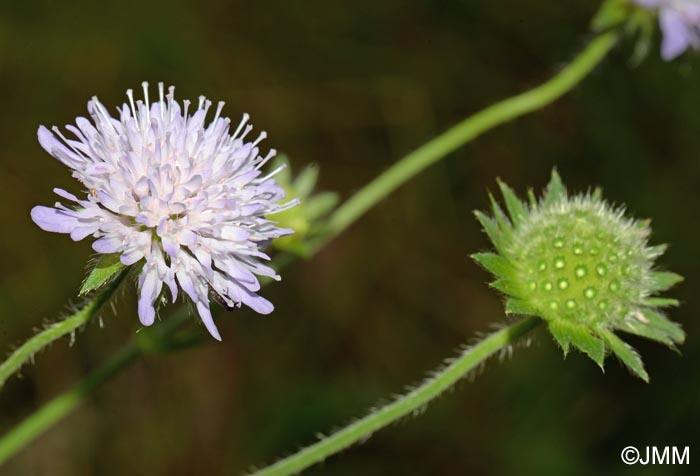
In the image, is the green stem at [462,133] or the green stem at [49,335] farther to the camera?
the green stem at [462,133]

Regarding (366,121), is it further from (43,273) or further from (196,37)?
(43,273)

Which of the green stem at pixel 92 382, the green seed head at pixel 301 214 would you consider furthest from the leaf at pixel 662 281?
the green stem at pixel 92 382

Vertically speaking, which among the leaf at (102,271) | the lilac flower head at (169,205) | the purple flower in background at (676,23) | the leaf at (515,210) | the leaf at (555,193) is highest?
the purple flower in background at (676,23)

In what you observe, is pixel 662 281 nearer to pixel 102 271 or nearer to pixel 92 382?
pixel 102 271

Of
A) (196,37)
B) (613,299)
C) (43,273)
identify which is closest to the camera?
(613,299)

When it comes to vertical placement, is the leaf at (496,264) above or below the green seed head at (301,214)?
below

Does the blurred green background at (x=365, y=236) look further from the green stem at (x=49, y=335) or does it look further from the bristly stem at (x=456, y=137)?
the green stem at (x=49, y=335)

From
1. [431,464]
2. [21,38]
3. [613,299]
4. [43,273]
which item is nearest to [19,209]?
[43,273]
